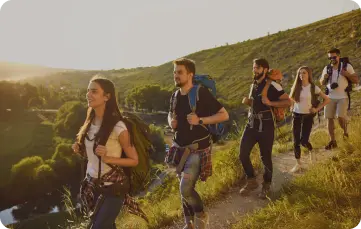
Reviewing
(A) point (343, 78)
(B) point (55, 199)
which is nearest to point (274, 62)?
(B) point (55, 199)

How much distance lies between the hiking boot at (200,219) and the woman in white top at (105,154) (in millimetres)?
1276

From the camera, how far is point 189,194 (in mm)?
4523

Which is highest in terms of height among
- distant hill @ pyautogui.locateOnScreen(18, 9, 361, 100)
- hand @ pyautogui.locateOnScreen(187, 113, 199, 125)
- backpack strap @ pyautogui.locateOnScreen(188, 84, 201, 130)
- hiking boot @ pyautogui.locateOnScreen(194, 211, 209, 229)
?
distant hill @ pyautogui.locateOnScreen(18, 9, 361, 100)

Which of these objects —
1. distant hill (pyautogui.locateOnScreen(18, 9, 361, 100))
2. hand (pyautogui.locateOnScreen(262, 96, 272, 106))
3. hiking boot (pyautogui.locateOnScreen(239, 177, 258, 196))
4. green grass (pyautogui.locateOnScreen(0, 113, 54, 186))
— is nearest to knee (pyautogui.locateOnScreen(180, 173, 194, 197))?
hand (pyautogui.locateOnScreen(262, 96, 272, 106))

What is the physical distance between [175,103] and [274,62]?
11848cm

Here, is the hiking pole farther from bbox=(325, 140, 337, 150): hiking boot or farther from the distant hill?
the distant hill

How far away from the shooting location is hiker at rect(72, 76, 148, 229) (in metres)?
3.57

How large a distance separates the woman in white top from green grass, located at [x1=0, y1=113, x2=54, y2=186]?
2573 inches

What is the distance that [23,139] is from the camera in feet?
270

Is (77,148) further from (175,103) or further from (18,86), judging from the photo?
(18,86)

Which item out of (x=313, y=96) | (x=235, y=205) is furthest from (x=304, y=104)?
(x=235, y=205)

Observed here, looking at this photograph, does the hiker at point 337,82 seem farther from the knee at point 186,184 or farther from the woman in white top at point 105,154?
the woman in white top at point 105,154

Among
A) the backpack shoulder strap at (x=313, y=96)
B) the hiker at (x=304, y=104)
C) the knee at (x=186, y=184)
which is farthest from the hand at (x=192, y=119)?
the backpack shoulder strap at (x=313, y=96)

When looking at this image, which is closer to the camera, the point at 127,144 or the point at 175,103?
the point at 127,144
